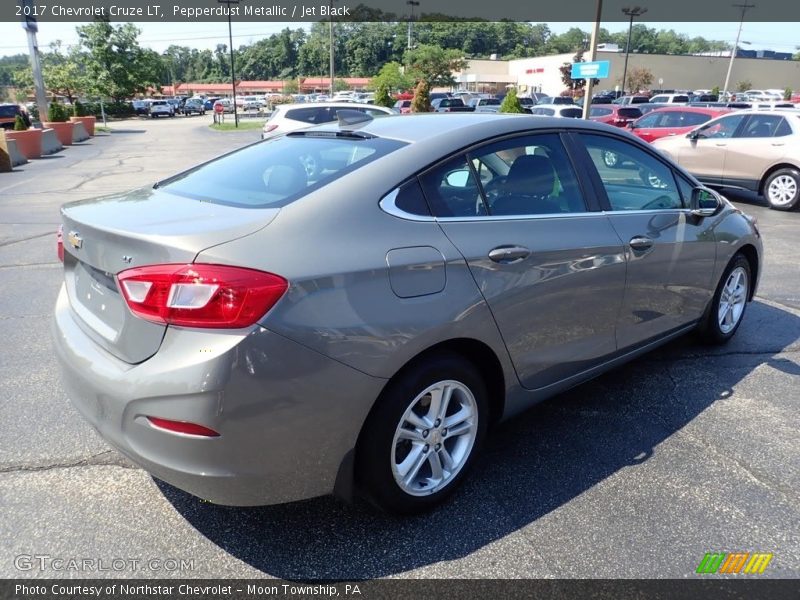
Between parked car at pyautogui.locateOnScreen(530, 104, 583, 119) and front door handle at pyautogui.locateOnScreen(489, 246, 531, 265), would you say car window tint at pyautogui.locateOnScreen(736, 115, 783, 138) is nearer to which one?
parked car at pyautogui.locateOnScreen(530, 104, 583, 119)

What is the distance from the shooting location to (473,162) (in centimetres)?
283

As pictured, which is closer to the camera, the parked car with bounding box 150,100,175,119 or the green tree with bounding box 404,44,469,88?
the parked car with bounding box 150,100,175,119

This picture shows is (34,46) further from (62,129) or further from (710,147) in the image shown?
(710,147)

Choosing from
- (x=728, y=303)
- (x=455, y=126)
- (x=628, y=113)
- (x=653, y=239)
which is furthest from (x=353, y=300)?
(x=628, y=113)

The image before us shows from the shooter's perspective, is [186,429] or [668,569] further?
[668,569]

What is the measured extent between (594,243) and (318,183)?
1.48 m

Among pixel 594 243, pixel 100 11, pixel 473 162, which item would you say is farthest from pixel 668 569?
pixel 100 11

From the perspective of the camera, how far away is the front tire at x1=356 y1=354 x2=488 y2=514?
2.37 m

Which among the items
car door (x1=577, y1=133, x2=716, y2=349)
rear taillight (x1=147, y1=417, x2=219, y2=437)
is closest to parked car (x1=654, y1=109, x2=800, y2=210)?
car door (x1=577, y1=133, x2=716, y2=349)

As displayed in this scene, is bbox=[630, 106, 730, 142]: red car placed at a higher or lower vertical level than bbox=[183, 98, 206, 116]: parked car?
higher

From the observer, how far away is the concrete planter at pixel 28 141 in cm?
1950

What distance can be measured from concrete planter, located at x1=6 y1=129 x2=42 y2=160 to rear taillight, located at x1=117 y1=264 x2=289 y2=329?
20.8 m

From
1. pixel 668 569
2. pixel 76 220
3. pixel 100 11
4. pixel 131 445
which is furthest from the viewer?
pixel 100 11

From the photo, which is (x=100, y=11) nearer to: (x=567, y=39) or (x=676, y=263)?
(x=676, y=263)
